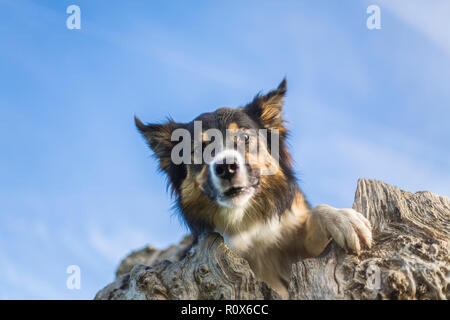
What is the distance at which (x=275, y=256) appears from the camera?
20.4 feet

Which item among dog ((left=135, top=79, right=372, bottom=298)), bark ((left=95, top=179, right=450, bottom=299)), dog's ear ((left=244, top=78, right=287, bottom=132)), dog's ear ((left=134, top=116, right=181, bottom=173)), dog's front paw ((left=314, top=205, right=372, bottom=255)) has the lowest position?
bark ((left=95, top=179, right=450, bottom=299))

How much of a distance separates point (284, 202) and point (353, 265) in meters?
1.95

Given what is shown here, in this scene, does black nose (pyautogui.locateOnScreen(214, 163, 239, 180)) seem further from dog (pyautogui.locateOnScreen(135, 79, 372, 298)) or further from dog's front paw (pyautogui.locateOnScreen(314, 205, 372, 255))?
dog's front paw (pyautogui.locateOnScreen(314, 205, 372, 255))

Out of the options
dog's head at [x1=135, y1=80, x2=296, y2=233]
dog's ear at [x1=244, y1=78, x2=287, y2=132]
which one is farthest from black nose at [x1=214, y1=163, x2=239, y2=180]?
dog's ear at [x1=244, y1=78, x2=287, y2=132]

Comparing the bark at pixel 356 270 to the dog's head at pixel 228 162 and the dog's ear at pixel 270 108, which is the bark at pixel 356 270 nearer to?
the dog's head at pixel 228 162

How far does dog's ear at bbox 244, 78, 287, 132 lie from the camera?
6.71m

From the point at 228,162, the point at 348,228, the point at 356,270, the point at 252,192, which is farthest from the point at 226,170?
the point at 356,270

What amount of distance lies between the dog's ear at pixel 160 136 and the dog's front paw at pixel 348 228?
2.78 metres

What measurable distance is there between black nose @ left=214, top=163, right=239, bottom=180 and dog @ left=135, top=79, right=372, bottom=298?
0.01 meters

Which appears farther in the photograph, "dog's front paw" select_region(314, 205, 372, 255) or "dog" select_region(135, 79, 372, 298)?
"dog" select_region(135, 79, 372, 298)

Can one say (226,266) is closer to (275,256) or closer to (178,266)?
(178,266)

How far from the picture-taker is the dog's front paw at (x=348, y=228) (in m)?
4.80
